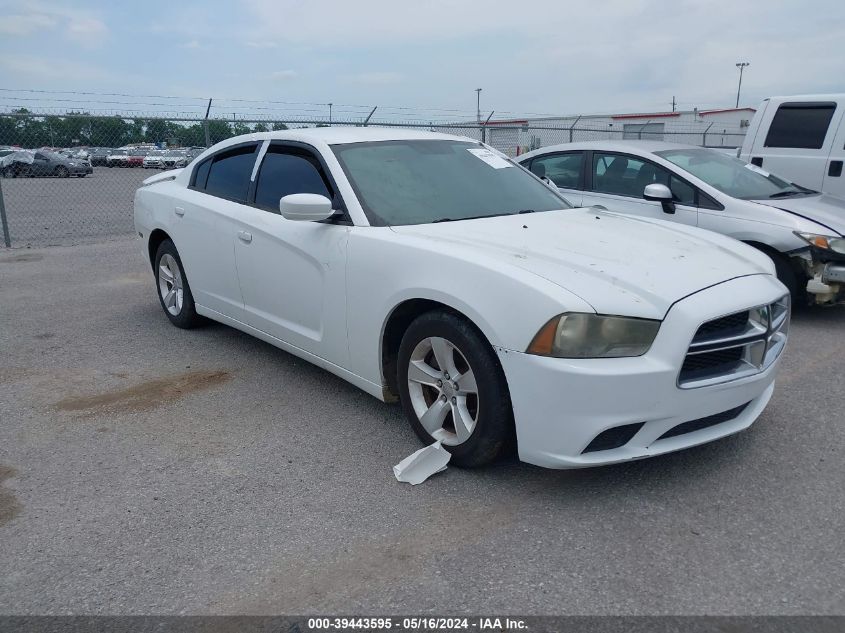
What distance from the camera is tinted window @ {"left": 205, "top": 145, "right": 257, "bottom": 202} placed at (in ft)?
16.2

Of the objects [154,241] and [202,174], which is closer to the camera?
[202,174]

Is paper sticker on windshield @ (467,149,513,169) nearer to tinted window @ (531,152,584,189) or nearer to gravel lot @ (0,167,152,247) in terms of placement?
tinted window @ (531,152,584,189)

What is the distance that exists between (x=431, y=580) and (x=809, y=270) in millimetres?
4672

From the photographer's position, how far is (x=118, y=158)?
75.3 feet

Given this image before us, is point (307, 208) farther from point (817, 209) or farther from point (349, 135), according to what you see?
point (817, 209)

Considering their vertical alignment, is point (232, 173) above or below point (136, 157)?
above

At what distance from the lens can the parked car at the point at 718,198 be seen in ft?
19.4

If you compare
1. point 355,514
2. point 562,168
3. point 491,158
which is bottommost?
point 355,514

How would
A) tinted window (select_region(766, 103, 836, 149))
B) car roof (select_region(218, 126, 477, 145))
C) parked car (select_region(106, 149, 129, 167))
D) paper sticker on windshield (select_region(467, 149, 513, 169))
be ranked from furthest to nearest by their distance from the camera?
parked car (select_region(106, 149, 129, 167))
tinted window (select_region(766, 103, 836, 149))
paper sticker on windshield (select_region(467, 149, 513, 169))
car roof (select_region(218, 126, 477, 145))

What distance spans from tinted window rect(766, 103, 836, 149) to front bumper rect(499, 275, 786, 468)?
6.14 meters

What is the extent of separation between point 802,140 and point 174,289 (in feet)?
22.7

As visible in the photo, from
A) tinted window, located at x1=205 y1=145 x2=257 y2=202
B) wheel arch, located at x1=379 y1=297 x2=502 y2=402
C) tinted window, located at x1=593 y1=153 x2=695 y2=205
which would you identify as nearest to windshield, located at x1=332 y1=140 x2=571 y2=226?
wheel arch, located at x1=379 y1=297 x2=502 y2=402

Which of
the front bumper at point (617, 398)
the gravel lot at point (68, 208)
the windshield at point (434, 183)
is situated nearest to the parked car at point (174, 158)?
the gravel lot at point (68, 208)

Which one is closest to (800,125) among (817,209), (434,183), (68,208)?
(817,209)
